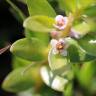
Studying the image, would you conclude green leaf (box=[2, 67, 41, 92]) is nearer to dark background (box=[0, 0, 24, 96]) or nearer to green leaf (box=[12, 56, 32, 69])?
green leaf (box=[12, 56, 32, 69])

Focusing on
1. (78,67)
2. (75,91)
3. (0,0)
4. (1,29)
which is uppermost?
(0,0)

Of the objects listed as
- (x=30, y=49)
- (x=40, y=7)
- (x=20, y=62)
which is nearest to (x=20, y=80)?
(x=20, y=62)

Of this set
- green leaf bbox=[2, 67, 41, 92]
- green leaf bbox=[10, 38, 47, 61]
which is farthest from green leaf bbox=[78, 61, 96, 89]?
green leaf bbox=[10, 38, 47, 61]

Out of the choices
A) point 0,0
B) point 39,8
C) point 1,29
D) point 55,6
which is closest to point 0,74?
point 1,29

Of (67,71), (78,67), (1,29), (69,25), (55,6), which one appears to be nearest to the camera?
(69,25)

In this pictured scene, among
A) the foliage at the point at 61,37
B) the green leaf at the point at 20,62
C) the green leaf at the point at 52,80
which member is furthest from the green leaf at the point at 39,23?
the green leaf at the point at 20,62

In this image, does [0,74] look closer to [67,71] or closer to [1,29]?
[1,29]
